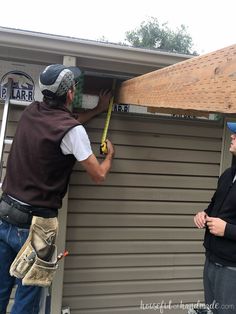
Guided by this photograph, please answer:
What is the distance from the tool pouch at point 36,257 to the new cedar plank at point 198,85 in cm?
100

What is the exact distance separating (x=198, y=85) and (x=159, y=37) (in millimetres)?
30379

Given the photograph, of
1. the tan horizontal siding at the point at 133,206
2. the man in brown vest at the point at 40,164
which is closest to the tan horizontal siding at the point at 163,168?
the tan horizontal siding at the point at 133,206

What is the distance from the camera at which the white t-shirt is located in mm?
2330

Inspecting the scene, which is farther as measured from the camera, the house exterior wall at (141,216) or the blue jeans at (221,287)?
the house exterior wall at (141,216)

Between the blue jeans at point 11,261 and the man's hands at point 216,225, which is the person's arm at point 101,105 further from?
the man's hands at point 216,225

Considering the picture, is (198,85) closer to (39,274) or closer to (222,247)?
(222,247)

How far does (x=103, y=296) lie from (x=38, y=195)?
1497 millimetres

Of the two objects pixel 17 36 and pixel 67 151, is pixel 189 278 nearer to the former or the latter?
pixel 67 151

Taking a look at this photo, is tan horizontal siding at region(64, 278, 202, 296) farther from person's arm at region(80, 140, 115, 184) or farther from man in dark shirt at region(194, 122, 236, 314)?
person's arm at region(80, 140, 115, 184)

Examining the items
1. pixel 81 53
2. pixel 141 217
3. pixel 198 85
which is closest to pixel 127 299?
pixel 141 217

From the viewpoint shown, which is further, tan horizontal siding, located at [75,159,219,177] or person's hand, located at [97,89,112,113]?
tan horizontal siding, located at [75,159,219,177]

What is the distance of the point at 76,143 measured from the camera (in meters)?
2.33

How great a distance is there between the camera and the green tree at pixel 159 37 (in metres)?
30.3

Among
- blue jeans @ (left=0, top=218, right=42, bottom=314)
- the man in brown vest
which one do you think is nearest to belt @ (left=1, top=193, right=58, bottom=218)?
the man in brown vest
